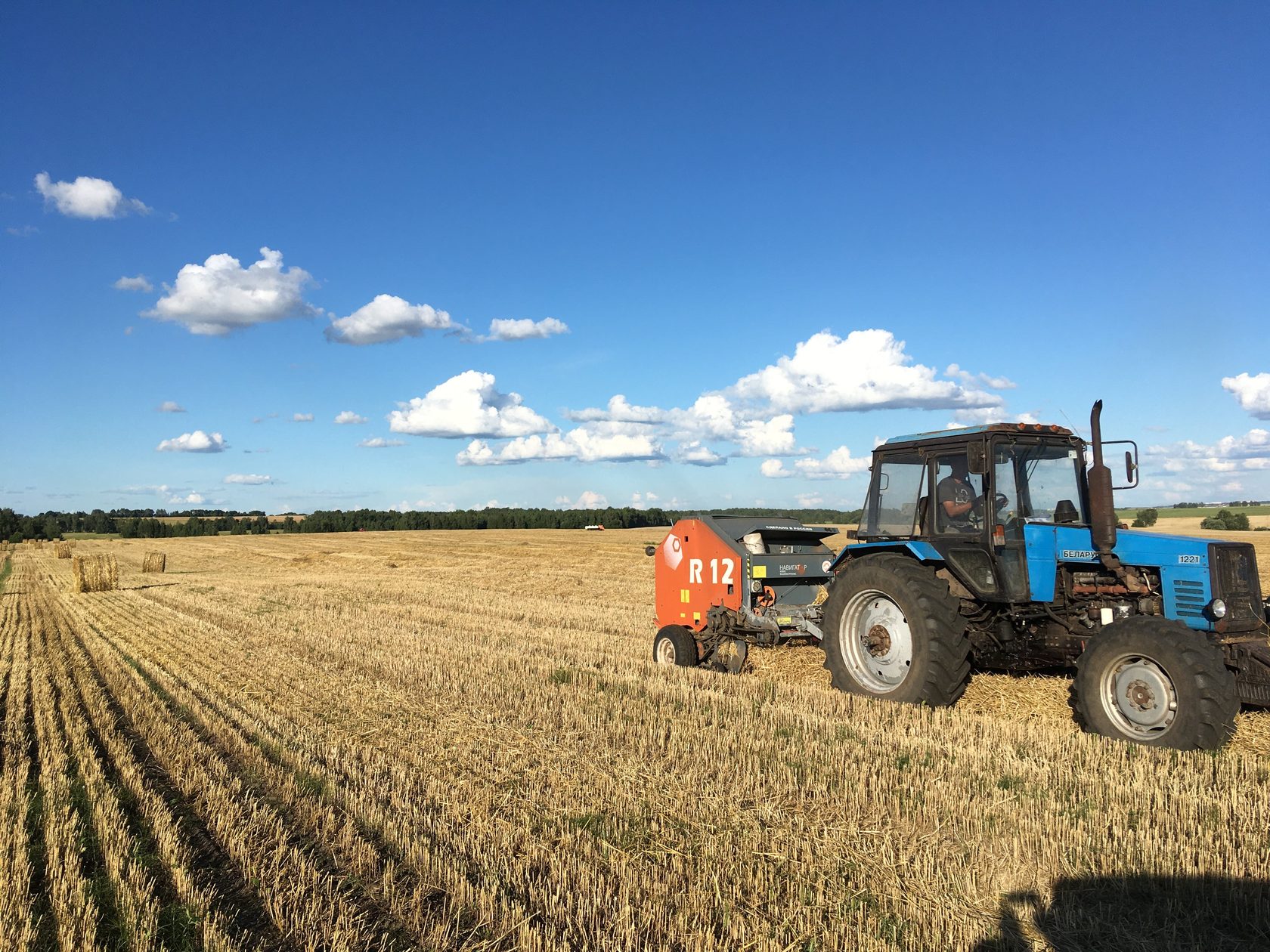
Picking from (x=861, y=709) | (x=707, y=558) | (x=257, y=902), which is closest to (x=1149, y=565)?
(x=861, y=709)

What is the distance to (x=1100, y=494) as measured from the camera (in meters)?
6.51

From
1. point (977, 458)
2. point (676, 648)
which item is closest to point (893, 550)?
point (977, 458)

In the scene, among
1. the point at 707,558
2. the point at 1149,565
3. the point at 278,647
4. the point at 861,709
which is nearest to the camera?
the point at 1149,565

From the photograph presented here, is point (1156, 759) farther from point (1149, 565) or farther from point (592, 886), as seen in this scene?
point (592, 886)

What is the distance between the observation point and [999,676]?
7.89 meters

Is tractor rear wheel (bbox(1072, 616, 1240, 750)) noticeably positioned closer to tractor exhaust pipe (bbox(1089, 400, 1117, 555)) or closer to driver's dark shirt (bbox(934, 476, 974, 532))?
tractor exhaust pipe (bbox(1089, 400, 1117, 555))

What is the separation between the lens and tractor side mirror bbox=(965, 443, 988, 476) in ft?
23.2

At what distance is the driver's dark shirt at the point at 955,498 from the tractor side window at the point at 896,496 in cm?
22

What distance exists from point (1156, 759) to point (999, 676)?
2.47 m

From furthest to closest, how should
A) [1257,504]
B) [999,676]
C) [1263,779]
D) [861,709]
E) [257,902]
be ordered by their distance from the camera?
[1257,504] → [999,676] → [861,709] → [1263,779] → [257,902]

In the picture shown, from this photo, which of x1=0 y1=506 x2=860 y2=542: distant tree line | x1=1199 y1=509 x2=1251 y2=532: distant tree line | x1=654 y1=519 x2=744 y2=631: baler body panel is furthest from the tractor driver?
x1=0 y1=506 x2=860 y2=542: distant tree line

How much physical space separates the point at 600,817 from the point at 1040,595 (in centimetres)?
423

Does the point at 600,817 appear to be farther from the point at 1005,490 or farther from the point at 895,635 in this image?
the point at 1005,490

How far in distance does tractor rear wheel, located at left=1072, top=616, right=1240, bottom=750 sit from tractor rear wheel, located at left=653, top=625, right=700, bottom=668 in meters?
4.15
